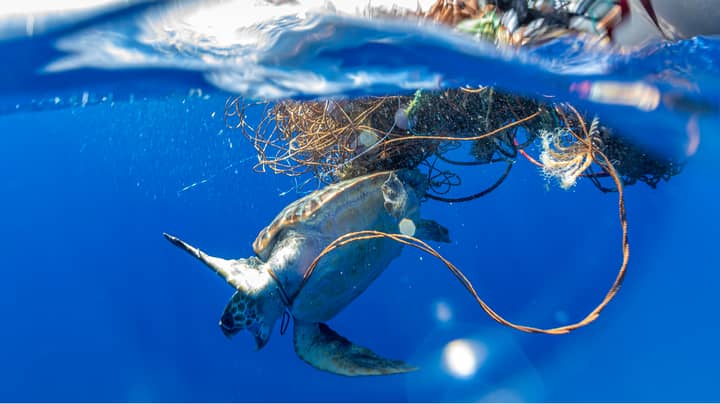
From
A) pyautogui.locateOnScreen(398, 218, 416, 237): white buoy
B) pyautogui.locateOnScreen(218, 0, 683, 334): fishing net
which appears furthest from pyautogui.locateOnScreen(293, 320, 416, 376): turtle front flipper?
pyautogui.locateOnScreen(398, 218, 416, 237): white buoy

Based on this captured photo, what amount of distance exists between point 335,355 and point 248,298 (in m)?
0.86

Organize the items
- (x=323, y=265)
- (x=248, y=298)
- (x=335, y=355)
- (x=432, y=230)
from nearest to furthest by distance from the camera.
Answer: (x=248, y=298) < (x=323, y=265) < (x=335, y=355) < (x=432, y=230)

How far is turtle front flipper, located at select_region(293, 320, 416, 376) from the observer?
139 inches

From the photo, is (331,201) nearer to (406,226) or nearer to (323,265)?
(323,265)

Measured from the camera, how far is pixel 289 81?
285cm

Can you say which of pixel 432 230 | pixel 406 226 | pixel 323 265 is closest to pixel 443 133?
pixel 406 226

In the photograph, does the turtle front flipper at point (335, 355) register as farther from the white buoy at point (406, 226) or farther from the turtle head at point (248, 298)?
the white buoy at point (406, 226)

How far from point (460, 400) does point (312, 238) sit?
4106 mm

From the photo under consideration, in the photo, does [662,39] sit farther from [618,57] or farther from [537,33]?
[537,33]

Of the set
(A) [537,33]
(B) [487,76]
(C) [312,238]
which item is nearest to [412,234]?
(C) [312,238]

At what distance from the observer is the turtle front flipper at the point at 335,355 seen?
3521 mm

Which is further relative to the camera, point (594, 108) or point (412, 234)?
point (412, 234)

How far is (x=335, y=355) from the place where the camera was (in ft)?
12.2

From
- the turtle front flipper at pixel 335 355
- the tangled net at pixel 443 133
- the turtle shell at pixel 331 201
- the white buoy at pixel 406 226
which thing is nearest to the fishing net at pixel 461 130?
the tangled net at pixel 443 133
